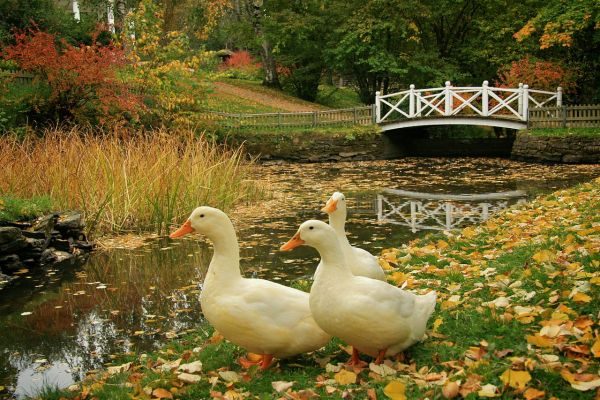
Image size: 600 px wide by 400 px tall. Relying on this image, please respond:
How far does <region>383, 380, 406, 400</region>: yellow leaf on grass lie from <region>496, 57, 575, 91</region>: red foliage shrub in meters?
22.6

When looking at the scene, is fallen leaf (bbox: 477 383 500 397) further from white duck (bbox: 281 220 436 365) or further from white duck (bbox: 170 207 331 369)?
white duck (bbox: 170 207 331 369)

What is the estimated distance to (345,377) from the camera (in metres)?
3.98

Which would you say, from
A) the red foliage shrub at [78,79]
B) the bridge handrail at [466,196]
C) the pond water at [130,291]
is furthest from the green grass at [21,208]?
the red foliage shrub at [78,79]

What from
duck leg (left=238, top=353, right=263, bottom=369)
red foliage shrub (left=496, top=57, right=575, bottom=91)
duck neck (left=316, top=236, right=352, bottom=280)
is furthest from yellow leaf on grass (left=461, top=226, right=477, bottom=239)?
red foliage shrub (left=496, top=57, right=575, bottom=91)

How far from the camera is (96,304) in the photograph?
24.5 feet

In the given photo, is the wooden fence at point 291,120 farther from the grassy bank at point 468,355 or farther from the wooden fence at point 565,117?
the grassy bank at point 468,355

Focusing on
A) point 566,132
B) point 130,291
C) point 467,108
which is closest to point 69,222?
point 130,291

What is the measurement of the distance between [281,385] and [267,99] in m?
29.3

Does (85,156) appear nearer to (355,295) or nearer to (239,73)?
(355,295)

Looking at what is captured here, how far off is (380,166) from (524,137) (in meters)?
4.80

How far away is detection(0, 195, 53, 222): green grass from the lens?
9070 mm

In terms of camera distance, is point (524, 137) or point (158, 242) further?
point (524, 137)

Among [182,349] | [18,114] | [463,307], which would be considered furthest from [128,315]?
[18,114]

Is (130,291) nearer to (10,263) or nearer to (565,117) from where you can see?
(10,263)
